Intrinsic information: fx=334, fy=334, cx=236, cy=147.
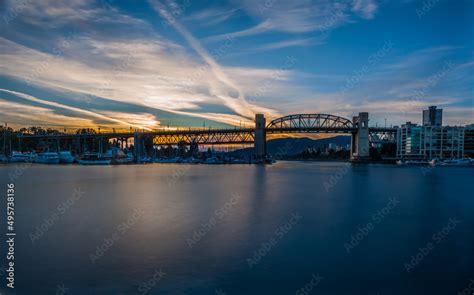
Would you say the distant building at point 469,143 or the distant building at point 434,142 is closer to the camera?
the distant building at point 469,143

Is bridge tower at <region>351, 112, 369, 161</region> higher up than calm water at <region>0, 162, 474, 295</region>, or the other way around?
bridge tower at <region>351, 112, 369, 161</region>

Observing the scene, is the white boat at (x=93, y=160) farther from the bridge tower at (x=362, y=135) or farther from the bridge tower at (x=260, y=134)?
the bridge tower at (x=362, y=135)

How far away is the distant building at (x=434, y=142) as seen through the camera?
10650 centimetres

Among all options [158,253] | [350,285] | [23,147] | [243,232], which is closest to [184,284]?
[158,253]

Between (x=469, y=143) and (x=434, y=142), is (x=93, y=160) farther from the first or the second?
(x=469, y=143)

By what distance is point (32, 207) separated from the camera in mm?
16141

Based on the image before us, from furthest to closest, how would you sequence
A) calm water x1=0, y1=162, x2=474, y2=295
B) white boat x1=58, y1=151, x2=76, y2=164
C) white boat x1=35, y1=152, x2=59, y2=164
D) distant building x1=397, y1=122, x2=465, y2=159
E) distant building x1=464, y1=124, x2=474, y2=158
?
distant building x1=397, y1=122, x2=465, y2=159 < distant building x1=464, y1=124, x2=474, y2=158 < white boat x1=58, y1=151, x2=76, y2=164 < white boat x1=35, y1=152, x2=59, y2=164 < calm water x1=0, y1=162, x2=474, y2=295

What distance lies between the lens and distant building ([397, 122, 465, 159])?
106 metres

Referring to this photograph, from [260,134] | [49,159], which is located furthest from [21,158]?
[260,134]

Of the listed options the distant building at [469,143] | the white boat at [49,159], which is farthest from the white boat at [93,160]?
the distant building at [469,143]

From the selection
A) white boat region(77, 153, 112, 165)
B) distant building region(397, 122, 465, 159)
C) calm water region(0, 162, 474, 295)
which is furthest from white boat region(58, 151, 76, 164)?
distant building region(397, 122, 465, 159)

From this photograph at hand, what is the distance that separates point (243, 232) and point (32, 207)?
11.1m

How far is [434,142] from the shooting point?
4284 inches

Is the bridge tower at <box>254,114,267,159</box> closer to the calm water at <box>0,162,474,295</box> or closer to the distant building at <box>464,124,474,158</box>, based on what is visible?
the distant building at <box>464,124,474,158</box>
